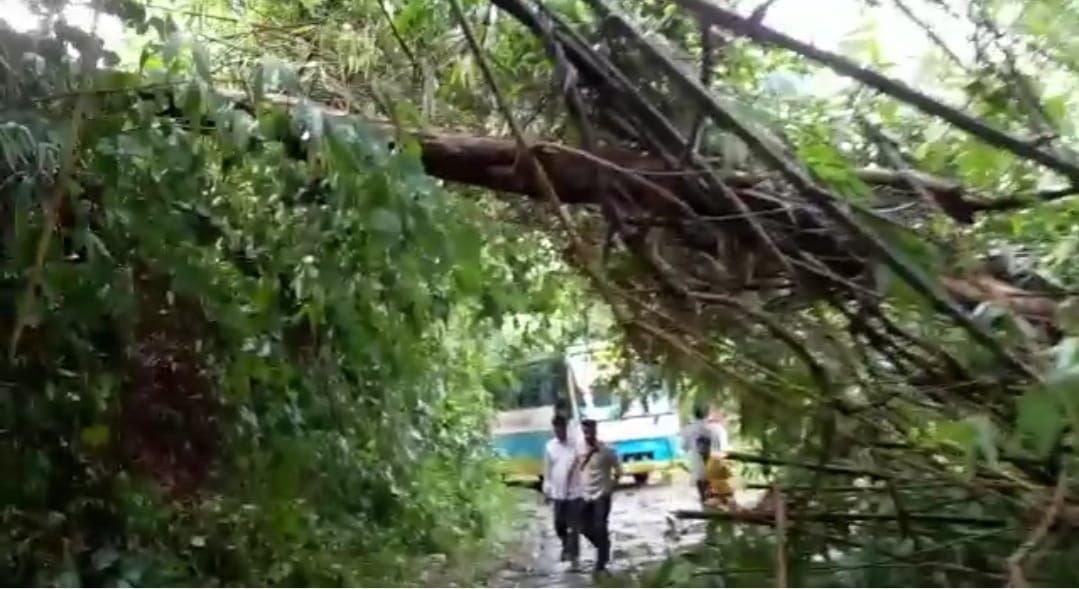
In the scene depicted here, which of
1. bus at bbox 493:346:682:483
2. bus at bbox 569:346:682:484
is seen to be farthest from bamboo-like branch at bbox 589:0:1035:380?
bus at bbox 493:346:682:483

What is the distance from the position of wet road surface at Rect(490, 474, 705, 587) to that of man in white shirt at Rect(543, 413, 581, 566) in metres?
0.06

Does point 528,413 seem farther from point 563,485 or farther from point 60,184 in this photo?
point 60,184

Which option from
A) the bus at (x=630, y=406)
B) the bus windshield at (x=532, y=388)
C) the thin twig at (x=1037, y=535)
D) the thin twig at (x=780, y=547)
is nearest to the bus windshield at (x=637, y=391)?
the bus at (x=630, y=406)

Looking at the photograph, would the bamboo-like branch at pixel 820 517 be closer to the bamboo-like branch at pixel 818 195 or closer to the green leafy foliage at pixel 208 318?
the bamboo-like branch at pixel 818 195

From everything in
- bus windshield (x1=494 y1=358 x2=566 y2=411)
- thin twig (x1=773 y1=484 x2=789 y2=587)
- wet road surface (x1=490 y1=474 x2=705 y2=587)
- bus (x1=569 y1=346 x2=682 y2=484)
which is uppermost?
bus windshield (x1=494 y1=358 x2=566 y2=411)

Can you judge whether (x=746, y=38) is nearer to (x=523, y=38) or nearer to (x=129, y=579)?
(x=523, y=38)

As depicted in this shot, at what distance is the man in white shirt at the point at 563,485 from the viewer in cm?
411

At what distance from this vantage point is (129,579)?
1962mm

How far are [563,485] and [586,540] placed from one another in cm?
42

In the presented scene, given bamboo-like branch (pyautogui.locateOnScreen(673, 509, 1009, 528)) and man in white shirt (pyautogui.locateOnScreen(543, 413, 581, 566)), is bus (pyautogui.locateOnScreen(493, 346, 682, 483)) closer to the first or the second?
man in white shirt (pyautogui.locateOnScreen(543, 413, 581, 566))

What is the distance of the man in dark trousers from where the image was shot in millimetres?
4066

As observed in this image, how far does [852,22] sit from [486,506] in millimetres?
3464

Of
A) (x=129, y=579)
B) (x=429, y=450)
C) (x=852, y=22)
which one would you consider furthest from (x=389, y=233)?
(x=429, y=450)

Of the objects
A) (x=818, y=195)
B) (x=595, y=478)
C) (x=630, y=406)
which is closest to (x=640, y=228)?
(x=818, y=195)
